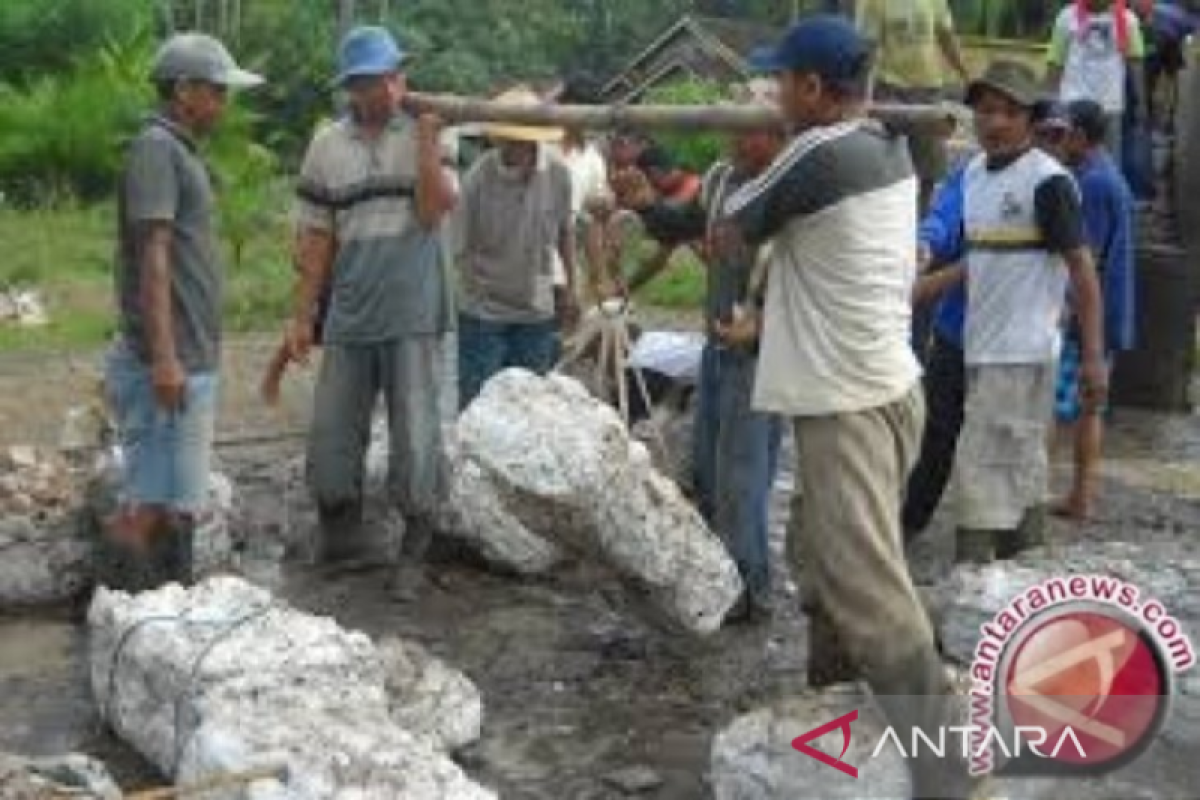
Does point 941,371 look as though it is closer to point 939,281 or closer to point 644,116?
point 939,281

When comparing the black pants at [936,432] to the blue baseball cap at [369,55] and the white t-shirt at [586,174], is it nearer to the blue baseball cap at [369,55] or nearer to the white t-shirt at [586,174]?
the white t-shirt at [586,174]

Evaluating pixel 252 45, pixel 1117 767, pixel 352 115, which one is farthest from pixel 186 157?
pixel 252 45

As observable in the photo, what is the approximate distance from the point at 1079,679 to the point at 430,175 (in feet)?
10.0

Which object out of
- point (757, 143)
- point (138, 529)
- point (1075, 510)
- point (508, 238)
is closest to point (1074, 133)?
point (1075, 510)

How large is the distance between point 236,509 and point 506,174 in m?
1.67

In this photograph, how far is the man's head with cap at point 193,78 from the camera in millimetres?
5742

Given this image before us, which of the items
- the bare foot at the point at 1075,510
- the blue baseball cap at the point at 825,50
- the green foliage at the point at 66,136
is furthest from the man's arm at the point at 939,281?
the green foliage at the point at 66,136

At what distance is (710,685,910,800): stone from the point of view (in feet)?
15.0

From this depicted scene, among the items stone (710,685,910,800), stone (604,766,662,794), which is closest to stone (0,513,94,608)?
stone (604,766,662,794)

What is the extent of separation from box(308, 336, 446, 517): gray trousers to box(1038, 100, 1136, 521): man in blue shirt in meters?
2.70

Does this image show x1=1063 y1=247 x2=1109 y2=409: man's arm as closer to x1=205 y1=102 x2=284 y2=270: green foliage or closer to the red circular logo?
the red circular logo

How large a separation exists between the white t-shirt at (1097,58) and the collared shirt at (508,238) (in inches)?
185

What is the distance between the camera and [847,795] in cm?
456

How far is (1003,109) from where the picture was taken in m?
6.21
